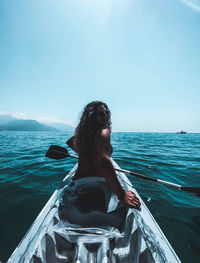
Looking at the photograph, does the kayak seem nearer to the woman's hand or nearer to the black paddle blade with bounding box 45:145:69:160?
the woman's hand

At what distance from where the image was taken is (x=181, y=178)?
4781mm

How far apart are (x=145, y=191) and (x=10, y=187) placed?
4.45 m

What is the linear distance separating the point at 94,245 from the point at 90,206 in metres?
0.49

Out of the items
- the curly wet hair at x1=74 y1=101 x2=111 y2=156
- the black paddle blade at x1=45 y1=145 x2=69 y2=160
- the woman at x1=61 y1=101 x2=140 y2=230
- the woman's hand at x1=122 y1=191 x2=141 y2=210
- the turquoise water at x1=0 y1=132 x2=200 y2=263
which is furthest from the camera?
the black paddle blade at x1=45 y1=145 x2=69 y2=160

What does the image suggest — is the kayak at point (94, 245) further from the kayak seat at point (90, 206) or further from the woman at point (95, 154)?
the woman at point (95, 154)

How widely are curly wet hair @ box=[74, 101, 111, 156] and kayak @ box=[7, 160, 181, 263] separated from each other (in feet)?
3.55

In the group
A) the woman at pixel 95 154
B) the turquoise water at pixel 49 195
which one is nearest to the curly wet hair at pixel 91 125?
the woman at pixel 95 154

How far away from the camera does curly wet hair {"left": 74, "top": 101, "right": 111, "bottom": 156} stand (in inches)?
74.2

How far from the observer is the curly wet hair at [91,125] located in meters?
1.89

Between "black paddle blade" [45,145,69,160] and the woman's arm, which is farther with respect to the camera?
"black paddle blade" [45,145,69,160]

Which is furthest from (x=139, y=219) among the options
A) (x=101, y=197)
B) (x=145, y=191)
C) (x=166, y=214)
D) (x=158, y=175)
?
(x=158, y=175)

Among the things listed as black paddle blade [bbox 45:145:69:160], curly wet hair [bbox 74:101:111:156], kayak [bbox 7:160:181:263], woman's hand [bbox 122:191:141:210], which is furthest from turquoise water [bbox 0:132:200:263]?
curly wet hair [bbox 74:101:111:156]

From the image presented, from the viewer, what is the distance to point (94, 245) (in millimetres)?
1379

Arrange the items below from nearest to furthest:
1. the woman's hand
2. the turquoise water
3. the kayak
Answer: the kayak
the woman's hand
the turquoise water
